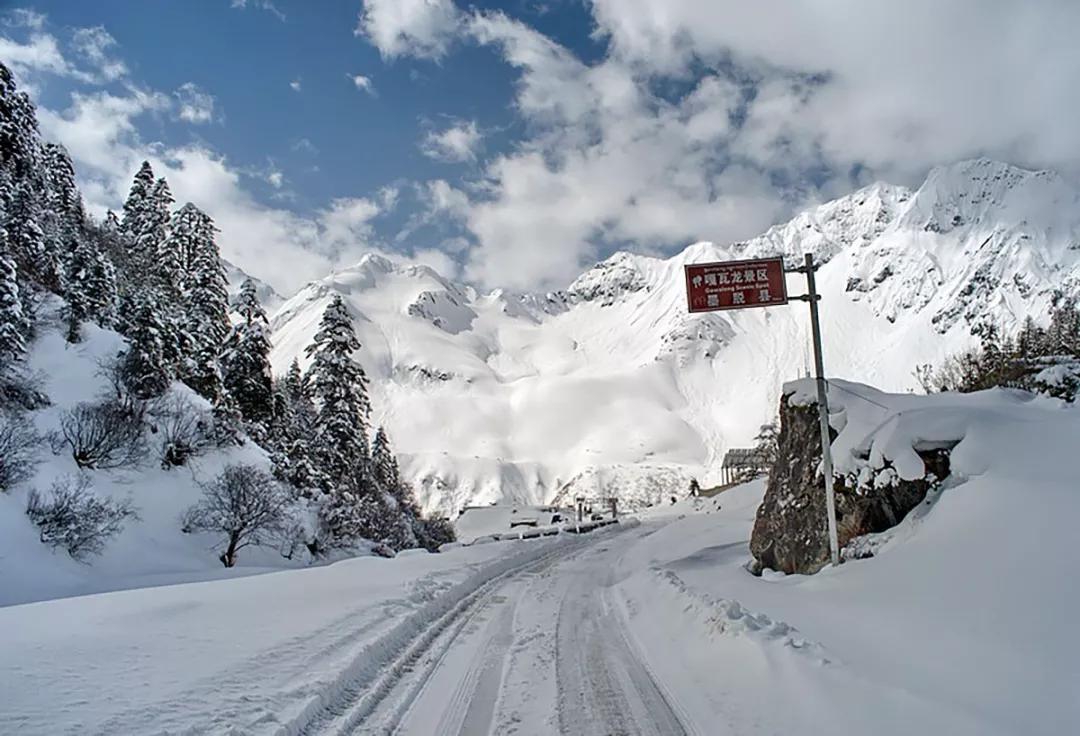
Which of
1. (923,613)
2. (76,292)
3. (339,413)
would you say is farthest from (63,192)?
(923,613)

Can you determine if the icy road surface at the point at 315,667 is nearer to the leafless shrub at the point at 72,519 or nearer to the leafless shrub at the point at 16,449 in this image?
the leafless shrub at the point at 72,519

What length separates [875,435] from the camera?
11156 mm

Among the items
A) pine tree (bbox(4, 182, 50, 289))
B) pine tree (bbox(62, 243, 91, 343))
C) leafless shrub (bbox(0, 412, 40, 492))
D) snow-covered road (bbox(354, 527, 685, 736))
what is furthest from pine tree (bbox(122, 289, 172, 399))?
snow-covered road (bbox(354, 527, 685, 736))

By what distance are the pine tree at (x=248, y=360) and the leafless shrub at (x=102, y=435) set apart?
8.96 m

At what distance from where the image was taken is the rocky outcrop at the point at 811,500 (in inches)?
404

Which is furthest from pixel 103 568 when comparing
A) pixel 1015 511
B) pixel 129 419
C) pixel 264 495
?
pixel 1015 511

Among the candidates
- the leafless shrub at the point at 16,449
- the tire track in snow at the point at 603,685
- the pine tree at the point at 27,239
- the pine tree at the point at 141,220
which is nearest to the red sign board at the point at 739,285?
the tire track in snow at the point at 603,685

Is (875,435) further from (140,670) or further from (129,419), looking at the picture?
(129,419)

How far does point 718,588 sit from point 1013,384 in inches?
383

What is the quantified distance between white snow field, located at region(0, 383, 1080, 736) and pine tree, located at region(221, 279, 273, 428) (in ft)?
91.5

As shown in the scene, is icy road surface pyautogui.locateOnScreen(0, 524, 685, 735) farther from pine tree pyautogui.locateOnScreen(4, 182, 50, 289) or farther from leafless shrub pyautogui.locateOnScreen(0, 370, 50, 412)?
pine tree pyautogui.locateOnScreen(4, 182, 50, 289)

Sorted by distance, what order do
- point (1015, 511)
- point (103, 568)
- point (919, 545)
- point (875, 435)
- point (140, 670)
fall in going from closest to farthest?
point (140, 670)
point (1015, 511)
point (919, 545)
point (875, 435)
point (103, 568)

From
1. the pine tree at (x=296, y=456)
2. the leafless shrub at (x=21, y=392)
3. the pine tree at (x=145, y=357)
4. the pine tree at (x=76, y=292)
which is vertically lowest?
the pine tree at (x=296, y=456)

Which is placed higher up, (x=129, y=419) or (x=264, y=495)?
(x=129, y=419)
